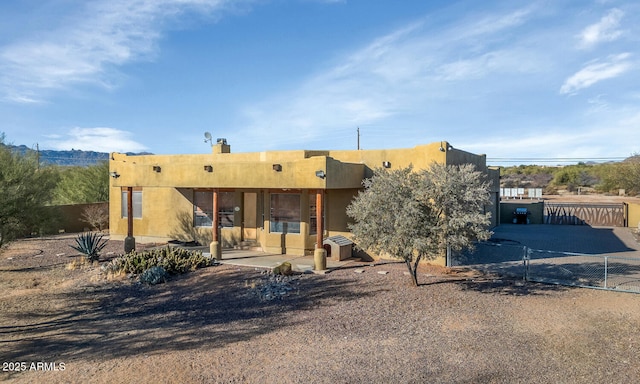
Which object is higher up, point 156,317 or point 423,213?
point 423,213

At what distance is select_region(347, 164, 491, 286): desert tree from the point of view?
35.3ft

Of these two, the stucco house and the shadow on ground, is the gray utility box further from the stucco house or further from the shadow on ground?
the shadow on ground

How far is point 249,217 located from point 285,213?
217 centimetres

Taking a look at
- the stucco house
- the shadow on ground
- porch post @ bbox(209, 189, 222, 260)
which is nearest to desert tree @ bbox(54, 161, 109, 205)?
the stucco house

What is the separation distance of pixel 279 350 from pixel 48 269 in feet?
40.5

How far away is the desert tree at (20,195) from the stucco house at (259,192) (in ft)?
13.9

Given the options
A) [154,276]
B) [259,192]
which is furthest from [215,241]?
[154,276]

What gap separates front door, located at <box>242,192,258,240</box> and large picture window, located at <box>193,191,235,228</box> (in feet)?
2.00

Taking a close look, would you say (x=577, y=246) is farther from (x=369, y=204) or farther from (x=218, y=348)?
(x=218, y=348)

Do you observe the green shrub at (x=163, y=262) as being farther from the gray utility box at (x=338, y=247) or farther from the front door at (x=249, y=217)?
the gray utility box at (x=338, y=247)

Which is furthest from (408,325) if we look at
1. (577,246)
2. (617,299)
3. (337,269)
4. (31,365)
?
(577,246)

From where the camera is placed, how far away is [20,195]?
12367 millimetres

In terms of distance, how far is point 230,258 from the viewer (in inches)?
629

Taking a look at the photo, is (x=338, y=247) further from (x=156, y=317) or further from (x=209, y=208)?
(x=156, y=317)
